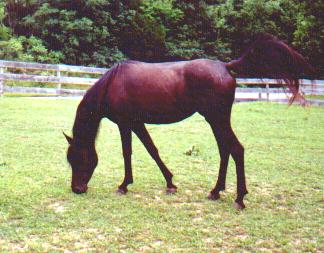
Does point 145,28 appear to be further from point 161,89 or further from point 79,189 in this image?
point 79,189

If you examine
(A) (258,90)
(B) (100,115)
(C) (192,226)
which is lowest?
(A) (258,90)

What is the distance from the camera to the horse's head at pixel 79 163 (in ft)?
16.1

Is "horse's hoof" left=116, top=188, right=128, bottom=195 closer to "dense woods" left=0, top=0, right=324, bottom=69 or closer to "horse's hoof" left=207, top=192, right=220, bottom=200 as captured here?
"horse's hoof" left=207, top=192, right=220, bottom=200

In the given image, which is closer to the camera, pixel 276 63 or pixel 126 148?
pixel 276 63

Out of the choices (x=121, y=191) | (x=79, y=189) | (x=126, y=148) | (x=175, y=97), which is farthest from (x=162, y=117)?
(x=79, y=189)

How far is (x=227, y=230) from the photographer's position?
3.82m

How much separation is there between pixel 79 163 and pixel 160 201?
3.47 ft

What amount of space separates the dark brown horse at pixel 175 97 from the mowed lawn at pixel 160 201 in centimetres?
37

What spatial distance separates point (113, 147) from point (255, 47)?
4022 mm

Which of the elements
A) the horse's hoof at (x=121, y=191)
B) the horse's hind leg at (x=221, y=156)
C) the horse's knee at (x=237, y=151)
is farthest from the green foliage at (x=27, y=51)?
the horse's knee at (x=237, y=151)

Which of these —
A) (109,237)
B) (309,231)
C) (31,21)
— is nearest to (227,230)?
(309,231)

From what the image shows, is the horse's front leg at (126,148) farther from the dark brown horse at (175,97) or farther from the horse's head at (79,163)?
the horse's head at (79,163)

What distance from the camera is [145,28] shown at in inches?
1013

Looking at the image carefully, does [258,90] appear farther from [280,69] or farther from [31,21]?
[280,69]
